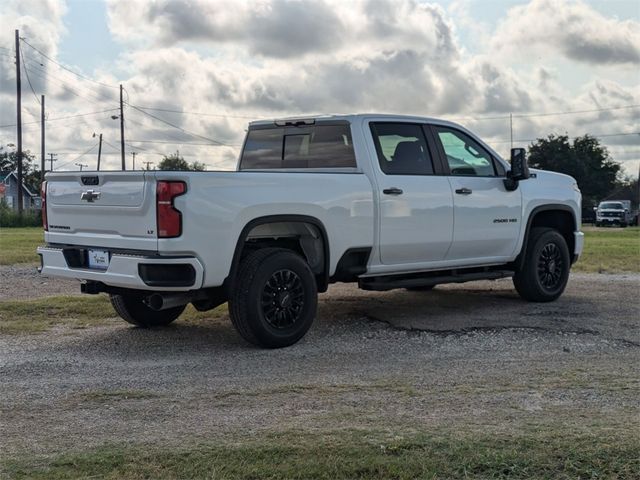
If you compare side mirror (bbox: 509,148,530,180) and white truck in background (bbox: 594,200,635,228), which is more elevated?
side mirror (bbox: 509,148,530,180)

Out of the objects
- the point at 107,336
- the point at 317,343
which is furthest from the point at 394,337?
the point at 107,336

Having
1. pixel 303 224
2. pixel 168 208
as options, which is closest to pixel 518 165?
pixel 303 224

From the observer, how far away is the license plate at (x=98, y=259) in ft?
20.4

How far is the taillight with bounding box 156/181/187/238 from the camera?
5.76 meters

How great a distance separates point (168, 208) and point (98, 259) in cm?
97

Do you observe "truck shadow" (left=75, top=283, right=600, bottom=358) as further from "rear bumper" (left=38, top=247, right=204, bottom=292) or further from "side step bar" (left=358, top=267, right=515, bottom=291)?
"rear bumper" (left=38, top=247, right=204, bottom=292)

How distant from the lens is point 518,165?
8.33 metres

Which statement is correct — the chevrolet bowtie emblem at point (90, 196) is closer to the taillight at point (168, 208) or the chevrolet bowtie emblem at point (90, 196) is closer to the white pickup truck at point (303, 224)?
the white pickup truck at point (303, 224)

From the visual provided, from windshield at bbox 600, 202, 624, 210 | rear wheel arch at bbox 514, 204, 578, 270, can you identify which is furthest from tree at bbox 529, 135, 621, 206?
rear wheel arch at bbox 514, 204, 578, 270

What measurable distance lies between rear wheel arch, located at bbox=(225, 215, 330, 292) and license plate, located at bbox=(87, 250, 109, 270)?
3.50 ft

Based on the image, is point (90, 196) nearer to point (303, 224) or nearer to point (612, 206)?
point (303, 224)

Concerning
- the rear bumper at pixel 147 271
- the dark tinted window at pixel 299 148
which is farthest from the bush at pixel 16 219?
the rear bumper at pixel 147 271

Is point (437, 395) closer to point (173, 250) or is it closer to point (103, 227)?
point (173, 250)

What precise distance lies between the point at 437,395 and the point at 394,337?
6.72 ft
